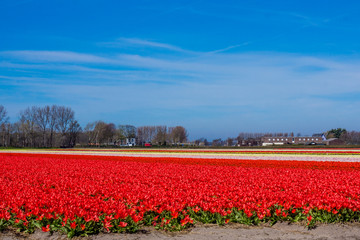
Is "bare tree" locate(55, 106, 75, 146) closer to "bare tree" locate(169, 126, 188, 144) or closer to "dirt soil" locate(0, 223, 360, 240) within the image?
"bare tree" locate(169, 126, 188, 144)

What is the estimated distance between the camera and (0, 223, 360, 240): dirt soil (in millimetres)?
6891

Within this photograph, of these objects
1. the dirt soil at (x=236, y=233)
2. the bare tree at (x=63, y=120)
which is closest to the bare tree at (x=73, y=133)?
the bare tree at (x=63, y=120)

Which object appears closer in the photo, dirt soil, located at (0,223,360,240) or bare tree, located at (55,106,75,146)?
dirt soil, located at (0,223,360,240)

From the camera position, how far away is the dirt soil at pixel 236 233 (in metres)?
6.89

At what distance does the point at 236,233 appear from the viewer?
7.11 meters

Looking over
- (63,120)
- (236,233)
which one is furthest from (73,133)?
(236,233)

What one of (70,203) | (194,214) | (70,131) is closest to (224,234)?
(194,214)

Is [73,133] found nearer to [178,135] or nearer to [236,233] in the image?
[178,135]

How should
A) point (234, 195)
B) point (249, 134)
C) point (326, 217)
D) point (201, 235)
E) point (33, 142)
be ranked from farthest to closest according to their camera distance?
point (249, 134) → point (33, 142) → point (234, 195) → point (326, 217) → point (201, 235)

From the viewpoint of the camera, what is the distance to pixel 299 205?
8250mm

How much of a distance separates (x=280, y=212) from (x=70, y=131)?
336 ft

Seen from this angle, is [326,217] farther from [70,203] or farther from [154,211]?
[70,203]

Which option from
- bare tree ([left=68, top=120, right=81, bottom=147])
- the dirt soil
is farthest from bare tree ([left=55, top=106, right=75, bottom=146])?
the dirt soil

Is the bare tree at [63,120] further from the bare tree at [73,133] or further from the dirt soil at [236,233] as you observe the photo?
the dirt soil at [236,233]
